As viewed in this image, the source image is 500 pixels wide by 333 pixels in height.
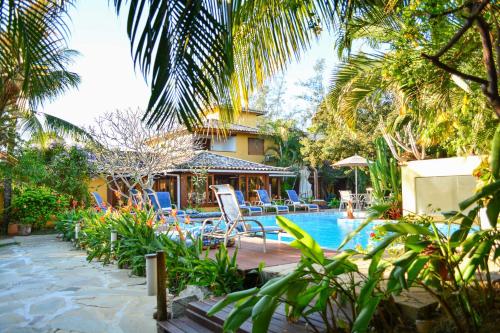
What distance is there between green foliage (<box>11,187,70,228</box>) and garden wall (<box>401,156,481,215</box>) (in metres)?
11.5

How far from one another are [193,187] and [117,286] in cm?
1680

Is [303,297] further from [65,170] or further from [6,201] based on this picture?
[65,170]

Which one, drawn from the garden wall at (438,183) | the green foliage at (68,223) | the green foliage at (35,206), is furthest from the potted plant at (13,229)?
the garden wall at (438,183)

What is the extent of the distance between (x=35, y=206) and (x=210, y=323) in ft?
40.7

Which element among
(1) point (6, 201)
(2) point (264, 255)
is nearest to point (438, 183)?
(2) point (264, 255)

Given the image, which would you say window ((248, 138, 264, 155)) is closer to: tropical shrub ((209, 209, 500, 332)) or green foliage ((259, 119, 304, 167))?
green foliage ((259, 119, 304, 167))

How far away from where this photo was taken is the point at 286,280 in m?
2.01

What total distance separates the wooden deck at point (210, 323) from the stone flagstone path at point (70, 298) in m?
0.36

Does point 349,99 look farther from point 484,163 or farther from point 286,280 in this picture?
point 286,280

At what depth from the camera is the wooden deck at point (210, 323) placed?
9.83 feet

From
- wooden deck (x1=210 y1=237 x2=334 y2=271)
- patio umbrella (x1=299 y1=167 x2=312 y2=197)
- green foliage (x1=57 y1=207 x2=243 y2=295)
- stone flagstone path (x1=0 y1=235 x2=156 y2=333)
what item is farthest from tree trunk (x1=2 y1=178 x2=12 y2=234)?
patio umbrella (x1=299 y1=167 x2=312 y2=197)

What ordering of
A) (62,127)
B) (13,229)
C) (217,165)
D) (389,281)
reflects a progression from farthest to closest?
(217,165)
(13,229)
(62,127)
(389,281)

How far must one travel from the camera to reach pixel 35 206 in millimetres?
13930

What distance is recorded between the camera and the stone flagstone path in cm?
429
